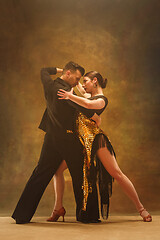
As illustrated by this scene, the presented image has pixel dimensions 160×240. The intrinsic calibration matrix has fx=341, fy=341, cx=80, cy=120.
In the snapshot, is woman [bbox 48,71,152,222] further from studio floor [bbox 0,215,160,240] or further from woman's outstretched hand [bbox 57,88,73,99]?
studio floor [bbox 0,215,160,240]

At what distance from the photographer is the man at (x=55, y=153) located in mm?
3057

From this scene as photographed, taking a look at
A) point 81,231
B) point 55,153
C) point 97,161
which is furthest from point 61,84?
point 81,231

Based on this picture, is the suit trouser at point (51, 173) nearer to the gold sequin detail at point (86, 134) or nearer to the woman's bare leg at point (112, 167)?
the gold sequin detail at point (86, 134)

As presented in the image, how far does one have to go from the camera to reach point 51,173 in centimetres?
313

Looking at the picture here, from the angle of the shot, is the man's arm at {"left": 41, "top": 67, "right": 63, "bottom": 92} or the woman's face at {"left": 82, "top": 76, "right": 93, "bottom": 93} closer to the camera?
the man's arm at {"left": 41, "top": 67, "right": 63, "bottom": 92}

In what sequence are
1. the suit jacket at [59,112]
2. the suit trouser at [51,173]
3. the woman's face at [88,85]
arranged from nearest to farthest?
the suit trouser at [51,173] < the suit jacket at [59,112] < the woman's face at [88,85]

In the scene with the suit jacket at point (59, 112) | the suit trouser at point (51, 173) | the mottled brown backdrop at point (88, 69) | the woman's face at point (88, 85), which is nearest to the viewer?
the suit trouser at point (51, 173)

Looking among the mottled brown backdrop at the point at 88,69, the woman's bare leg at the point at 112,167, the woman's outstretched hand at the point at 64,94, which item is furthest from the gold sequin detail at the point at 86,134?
the mottled brown backdrop at the point at 88,69

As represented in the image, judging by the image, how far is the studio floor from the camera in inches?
95.5

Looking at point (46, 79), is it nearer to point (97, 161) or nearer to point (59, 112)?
point (59, 112)

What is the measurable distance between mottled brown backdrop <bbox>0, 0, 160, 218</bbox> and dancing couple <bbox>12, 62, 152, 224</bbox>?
94cm

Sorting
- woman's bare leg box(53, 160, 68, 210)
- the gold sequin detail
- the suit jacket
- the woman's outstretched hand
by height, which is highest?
the woman's outstretched hand

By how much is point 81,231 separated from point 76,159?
693 millimetres

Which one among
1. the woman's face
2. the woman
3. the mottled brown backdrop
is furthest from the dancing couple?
the mottled brown backdrop
